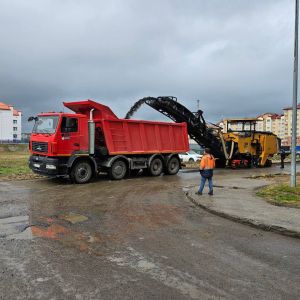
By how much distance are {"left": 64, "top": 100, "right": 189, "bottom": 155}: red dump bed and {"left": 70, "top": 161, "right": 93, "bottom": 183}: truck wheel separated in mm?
1211

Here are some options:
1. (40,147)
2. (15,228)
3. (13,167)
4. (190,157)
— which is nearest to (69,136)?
(40,147)

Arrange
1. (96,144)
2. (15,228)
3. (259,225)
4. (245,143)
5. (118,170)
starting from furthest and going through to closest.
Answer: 1. (245,143)
2. (118,170)
3. (96,144)
4. (259,225)
5. (15,228)

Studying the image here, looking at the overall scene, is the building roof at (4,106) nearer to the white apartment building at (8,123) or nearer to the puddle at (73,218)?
the white apartment building at (8,123)

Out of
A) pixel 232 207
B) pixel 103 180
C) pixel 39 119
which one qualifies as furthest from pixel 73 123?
pixel 232 207

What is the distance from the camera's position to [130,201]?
37.6 feet

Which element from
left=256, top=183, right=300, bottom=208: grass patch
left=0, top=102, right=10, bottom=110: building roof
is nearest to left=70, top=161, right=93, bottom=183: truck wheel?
left=256, top=183, right=300, bottom=208: grass patch

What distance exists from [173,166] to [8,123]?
102 m

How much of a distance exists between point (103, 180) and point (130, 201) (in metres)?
6.33

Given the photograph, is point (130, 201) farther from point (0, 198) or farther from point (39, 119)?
point (39, 119)

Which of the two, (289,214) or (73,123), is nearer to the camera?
(289,214)

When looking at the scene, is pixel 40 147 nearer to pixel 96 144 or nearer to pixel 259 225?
pixel 96 144

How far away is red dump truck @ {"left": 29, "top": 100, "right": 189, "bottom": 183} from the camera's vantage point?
1548cm

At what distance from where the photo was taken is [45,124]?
15742 millimetres

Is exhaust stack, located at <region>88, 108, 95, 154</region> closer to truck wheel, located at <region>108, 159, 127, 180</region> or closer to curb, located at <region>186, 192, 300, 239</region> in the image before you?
truck wheel, located at <region>108, 159, 127, 180</region>
